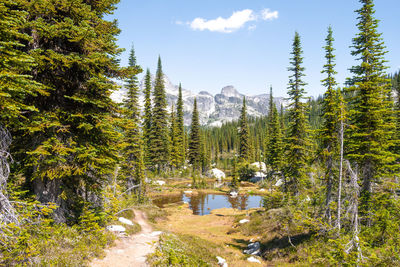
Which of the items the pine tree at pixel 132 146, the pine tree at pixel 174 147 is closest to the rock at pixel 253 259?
the pine tree at pixel 132 146

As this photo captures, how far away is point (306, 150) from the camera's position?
932 inches

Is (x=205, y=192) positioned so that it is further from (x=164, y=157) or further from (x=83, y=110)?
(x=83, y=110)

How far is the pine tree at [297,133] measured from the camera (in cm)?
2331

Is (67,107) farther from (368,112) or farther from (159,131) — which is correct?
(159,131)

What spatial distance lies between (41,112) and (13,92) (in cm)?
255

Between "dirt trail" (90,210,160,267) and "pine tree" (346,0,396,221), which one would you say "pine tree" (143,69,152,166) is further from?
"pine tree" (346,0,396,221)

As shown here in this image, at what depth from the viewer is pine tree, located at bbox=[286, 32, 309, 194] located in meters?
23.3

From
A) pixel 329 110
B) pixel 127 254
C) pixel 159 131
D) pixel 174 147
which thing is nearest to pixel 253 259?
pixel 127 254

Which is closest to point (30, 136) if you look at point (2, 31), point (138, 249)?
point (2, 31)

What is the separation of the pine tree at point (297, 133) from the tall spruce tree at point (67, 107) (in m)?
19.6

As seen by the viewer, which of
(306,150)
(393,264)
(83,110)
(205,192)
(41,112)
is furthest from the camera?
(205,192)

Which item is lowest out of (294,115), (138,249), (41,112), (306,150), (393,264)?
(138,249)

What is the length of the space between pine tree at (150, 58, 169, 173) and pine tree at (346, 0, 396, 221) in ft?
120

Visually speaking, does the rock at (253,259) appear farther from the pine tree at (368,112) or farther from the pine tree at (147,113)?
the pine tree at (147,113)
